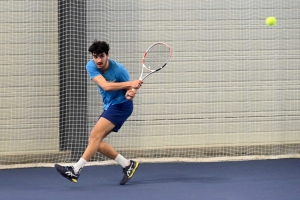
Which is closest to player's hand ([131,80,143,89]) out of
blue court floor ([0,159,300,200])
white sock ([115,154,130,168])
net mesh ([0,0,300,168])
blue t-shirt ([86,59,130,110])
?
blue t-shirt ([86,59,130,110])

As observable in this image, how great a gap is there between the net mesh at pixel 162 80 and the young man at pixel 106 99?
2059 mm

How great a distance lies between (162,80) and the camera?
9.41 metres

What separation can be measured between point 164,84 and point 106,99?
94.5 inches

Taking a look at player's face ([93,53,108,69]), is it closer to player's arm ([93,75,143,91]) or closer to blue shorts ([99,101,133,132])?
player's arm ([93,75,143,91])

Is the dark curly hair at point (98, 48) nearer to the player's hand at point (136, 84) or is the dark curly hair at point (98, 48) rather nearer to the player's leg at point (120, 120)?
the player's hand at point (136, 84)

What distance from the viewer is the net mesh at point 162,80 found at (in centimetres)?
904

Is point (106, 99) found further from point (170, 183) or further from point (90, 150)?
point (170, 183)

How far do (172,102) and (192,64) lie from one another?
2.05 ft

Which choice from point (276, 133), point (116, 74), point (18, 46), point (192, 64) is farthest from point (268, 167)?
point (18, 46)

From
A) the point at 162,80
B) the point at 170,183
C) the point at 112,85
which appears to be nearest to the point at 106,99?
the point at 112,85

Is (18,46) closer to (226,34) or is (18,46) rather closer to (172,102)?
(172,102)

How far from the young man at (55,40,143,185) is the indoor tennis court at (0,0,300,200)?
154cm

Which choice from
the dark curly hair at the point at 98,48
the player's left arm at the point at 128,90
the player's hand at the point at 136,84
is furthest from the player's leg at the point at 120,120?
the dark curly hair at the point at 98,48

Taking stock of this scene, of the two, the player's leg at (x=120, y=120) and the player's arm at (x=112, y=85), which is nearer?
Answer: the player's arm at (x=112, y=85)
